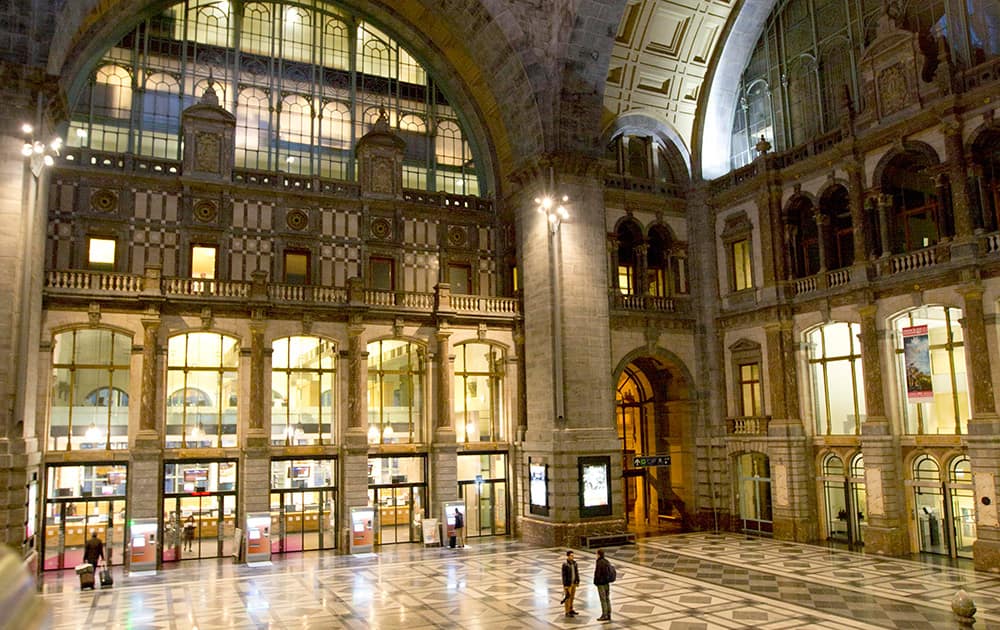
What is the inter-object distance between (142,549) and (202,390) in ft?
19.4

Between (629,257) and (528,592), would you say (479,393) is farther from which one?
(528,592)

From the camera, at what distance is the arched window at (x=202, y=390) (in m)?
28.2

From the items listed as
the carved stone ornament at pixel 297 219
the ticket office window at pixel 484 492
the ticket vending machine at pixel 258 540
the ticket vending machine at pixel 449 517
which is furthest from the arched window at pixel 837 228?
the ticket vending machine at pixel 258 540

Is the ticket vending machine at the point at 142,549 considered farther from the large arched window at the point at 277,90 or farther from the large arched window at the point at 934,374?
the large arched window at the point at 934,374

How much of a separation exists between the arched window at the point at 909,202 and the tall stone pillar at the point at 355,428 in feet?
63.3

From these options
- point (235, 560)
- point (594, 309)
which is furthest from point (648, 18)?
point (235, 560)

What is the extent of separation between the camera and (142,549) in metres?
25.1

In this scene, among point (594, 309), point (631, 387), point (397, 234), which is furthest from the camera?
point (631, 387)

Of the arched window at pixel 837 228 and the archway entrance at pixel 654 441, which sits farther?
the archway entrance at pixel 654 441

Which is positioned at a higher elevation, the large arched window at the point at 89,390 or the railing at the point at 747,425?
the large arched window at the point at 89,390

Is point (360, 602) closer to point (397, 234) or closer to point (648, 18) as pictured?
point (397, 234)

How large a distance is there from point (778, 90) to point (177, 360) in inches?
1023

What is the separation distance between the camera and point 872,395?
27281mm

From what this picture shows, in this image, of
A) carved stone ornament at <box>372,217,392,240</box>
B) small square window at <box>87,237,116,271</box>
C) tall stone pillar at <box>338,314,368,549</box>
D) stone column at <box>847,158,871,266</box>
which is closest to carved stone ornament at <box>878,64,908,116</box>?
stone column at <box>847,158,871,266</box>
